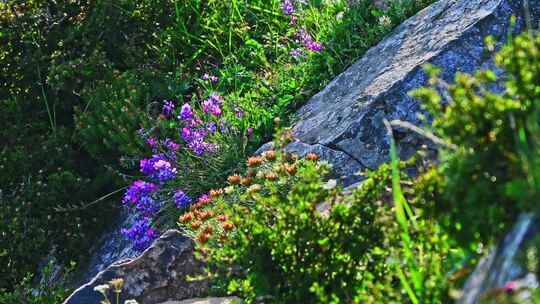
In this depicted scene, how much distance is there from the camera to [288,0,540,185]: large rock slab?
5062 millimetres

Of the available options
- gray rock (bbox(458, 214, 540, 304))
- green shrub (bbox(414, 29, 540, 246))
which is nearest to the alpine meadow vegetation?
green shrub (bbox(414, 29, 540, 246))

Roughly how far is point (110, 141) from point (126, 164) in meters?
0.35

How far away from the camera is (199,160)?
6121 mm

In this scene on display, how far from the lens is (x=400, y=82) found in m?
5.18

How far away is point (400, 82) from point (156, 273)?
6.24 ft

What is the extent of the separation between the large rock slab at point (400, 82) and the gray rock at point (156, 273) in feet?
3.64

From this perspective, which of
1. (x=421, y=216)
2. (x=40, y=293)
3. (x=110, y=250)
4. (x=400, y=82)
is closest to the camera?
(x=421, y=216)

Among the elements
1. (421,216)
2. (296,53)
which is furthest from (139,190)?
(421,216)

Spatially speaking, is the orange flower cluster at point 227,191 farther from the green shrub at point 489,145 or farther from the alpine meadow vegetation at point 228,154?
the green shrub at point 489,145

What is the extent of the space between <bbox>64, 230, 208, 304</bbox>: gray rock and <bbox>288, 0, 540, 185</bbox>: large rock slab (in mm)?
1109

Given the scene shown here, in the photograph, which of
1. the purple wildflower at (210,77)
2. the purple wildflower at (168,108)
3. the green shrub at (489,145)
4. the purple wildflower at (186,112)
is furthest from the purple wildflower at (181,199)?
the green shrub at (489,145)

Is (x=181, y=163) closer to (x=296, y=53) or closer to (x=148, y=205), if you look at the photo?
(x=148, y=205)

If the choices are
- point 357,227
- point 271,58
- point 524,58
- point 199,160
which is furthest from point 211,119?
point 524,58

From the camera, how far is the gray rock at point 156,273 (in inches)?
173
